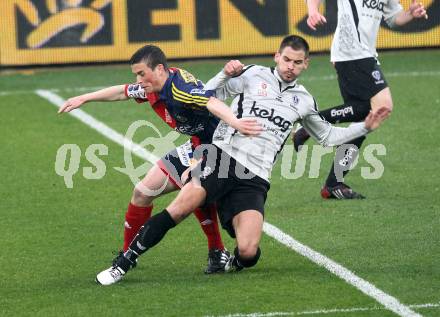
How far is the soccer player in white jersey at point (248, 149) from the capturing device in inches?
325

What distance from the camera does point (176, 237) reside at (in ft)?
32.2

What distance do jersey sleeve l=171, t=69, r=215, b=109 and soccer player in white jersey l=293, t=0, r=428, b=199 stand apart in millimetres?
2796

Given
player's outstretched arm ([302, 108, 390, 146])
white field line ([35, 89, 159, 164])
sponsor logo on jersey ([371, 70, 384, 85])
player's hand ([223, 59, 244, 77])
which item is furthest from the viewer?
white field line ([35, 89, 159, 164])

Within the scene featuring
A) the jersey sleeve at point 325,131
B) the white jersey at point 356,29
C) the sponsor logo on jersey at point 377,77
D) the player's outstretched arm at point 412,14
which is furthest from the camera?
the white jersey at point 356,29

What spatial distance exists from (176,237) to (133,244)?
63.5 inches

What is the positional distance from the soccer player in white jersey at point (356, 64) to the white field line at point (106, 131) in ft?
8.45

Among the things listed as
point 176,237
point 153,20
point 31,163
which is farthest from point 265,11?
point 176,237

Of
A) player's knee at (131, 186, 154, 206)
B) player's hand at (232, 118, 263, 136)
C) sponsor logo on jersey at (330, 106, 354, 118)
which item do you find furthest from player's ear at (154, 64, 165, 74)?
sponsor logo on jersey at (330, 106, 354, 118)

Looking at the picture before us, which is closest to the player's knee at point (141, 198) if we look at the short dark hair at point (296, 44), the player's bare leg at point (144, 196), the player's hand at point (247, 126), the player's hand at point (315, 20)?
the player's bare leg at point (144, 196)

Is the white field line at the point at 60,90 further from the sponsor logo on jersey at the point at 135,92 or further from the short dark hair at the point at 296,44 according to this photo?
the short dark hair at the point at 296,44

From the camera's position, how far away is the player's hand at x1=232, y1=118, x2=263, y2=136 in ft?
25.4

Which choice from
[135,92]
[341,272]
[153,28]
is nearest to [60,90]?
[153,28]

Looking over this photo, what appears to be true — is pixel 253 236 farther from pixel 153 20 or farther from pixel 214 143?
pixel 153 20

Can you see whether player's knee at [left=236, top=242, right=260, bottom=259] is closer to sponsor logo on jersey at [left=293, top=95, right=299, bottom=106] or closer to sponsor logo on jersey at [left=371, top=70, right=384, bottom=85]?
sponsor logo on jersey at [left=293, top=95, right=299, bottom=106]
